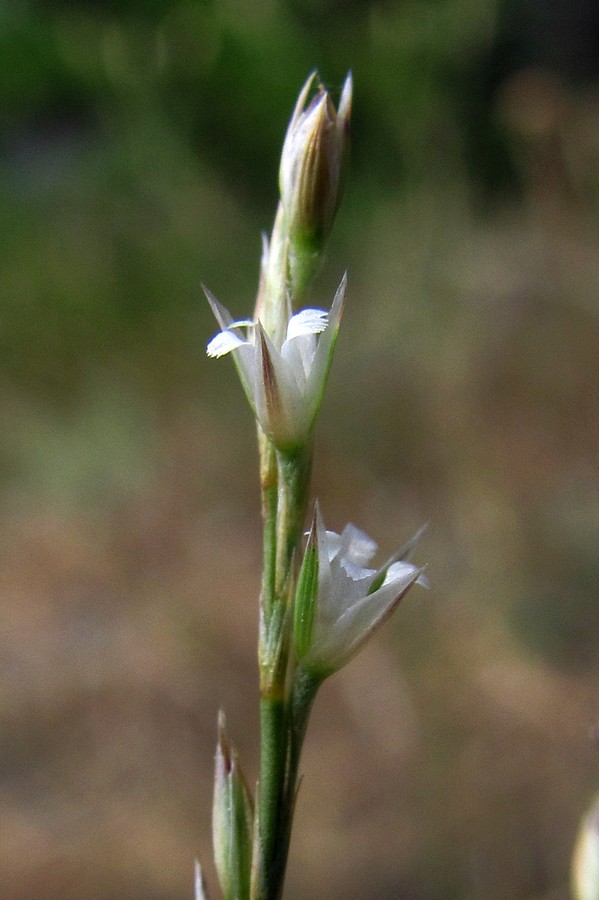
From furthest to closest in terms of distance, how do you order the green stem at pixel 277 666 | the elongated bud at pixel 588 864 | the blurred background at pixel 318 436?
the blurred background at pixel 318 436
the elongated bud at pixel 588 864
the green stem at pixel 277 666

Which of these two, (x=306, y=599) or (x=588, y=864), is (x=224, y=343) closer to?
(x=306, y=599)

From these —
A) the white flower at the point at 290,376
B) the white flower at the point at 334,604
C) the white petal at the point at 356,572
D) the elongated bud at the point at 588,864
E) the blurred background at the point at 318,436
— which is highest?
the blurred background at the point at 318,436

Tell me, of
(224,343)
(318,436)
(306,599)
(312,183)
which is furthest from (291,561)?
(318,436)

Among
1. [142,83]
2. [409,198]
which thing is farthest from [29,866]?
[142,83]

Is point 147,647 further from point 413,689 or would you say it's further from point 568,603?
point 568,603

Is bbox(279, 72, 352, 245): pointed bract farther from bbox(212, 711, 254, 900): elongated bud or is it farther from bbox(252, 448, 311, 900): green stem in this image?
bbox(212, 711, 254, 900): elongated bud

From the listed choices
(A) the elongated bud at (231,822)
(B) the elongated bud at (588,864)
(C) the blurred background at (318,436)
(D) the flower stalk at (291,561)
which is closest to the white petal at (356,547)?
(D) the flower stalk at (291,561)

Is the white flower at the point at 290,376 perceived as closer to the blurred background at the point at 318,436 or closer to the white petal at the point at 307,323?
the white petal at the point at 307,323
